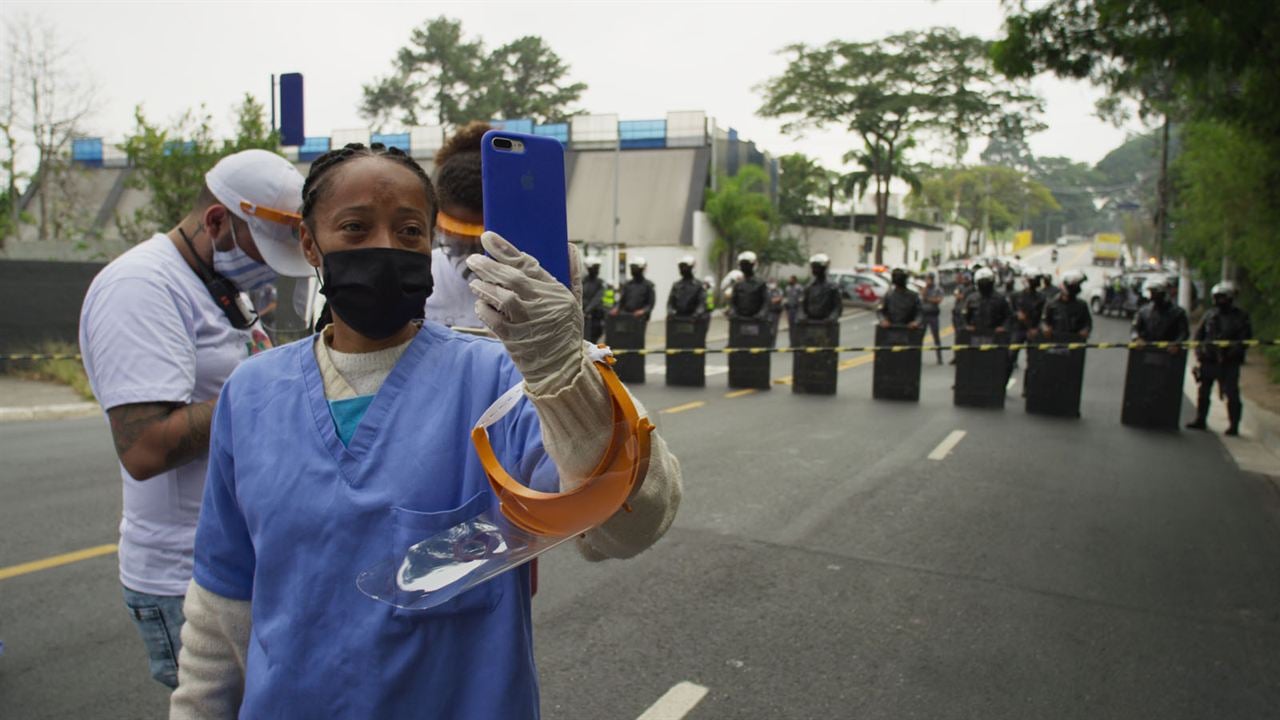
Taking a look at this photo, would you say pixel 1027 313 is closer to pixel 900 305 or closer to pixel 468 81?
pixel 900 305

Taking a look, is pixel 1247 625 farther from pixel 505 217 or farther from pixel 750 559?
pixel 505 217

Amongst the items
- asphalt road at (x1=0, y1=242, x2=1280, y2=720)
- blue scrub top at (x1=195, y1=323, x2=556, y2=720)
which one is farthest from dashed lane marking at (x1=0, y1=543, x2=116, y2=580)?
blue scrub top at (x1=195, y1=323, x2=556, y2=720)

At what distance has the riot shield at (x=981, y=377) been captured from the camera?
12586mm

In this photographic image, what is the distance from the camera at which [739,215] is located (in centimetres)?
3288

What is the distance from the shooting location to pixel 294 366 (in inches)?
67.2

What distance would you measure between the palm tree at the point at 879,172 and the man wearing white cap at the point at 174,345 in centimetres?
4240

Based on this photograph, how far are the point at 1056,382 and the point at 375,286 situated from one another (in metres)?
11.9

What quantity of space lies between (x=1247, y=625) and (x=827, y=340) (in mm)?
9344

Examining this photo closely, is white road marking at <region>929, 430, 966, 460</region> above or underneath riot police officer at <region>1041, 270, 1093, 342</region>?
underneath

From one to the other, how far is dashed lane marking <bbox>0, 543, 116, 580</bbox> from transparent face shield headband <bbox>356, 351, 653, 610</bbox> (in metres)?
4.93

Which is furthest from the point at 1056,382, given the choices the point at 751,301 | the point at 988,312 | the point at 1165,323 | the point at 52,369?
the point at 52,369

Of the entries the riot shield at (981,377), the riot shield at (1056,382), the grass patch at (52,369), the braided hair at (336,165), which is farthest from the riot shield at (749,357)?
the braided hair at (336,165)

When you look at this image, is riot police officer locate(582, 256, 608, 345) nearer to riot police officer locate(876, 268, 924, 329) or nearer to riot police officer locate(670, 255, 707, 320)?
riot police officer locate(670, 255, 707, 320)

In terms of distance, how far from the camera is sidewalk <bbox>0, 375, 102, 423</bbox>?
1122 cm
